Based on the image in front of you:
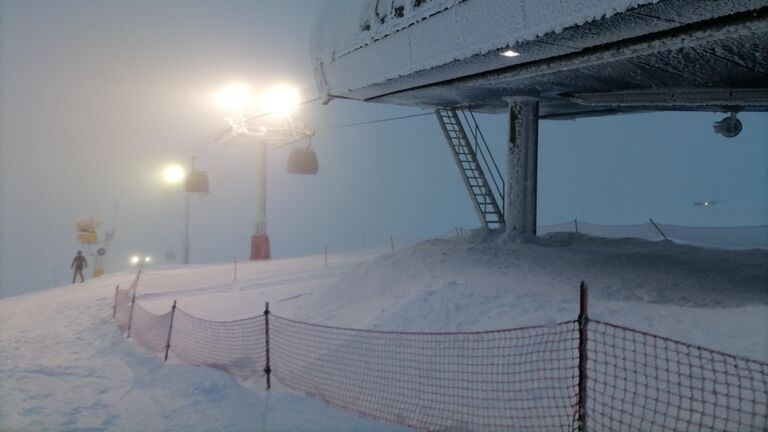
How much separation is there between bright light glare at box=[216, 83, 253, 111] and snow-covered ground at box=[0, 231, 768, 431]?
16569 mm

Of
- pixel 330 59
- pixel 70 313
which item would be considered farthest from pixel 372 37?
pixel 70 313

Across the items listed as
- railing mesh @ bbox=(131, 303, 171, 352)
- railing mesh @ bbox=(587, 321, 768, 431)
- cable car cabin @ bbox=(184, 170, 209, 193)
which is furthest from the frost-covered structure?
cable car cabin @ bbox=(184, 170, 209, 193)

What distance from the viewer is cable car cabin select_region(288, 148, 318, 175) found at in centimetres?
2483

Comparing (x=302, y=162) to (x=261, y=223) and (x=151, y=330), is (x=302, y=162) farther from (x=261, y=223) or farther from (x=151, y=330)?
(x=151, y=330)

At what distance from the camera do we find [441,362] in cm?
665

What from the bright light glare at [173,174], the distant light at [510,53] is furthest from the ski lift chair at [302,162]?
the distant light at [510,53]

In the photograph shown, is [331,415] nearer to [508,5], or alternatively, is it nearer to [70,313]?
[508,5]

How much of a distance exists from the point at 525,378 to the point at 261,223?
23863 millimetres

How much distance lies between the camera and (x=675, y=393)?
4852mm

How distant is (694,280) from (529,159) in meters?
4.93

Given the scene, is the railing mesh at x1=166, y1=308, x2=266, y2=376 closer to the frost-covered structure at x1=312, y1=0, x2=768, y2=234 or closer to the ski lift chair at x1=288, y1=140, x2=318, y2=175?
the frost-covered structure at x1=312, y1=0, x2=768, y2=234

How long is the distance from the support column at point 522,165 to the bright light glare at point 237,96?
1959cm

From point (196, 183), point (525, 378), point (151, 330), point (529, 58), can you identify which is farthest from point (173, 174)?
point (525, 378)

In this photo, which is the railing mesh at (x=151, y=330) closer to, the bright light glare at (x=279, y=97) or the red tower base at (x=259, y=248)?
the red tower base at (x=259, y=248)
